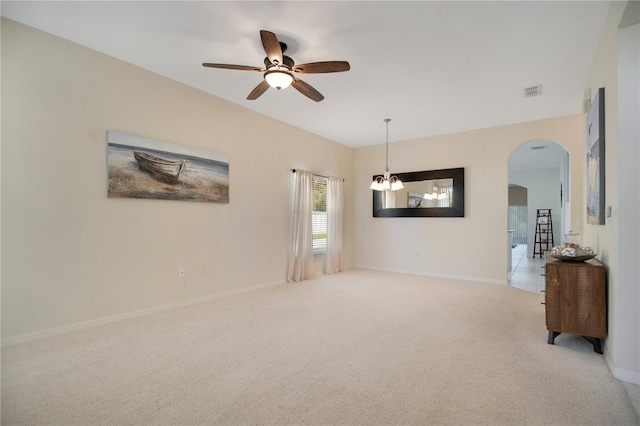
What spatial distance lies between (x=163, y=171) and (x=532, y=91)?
468 cm

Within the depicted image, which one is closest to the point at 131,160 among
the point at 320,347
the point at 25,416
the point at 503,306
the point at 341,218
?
the point at 25,416

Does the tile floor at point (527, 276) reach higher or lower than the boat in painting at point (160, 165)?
lower

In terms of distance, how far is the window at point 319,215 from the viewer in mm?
6047

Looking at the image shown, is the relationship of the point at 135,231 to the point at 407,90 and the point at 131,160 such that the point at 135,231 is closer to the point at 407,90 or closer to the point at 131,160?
the point at 131,160

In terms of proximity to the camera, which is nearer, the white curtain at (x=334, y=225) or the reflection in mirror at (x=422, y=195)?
the reflection in mirror at (x=422, y=195)

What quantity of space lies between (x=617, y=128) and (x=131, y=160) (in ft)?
14.2

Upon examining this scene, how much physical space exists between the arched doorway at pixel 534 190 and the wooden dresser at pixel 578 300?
13.0 ft

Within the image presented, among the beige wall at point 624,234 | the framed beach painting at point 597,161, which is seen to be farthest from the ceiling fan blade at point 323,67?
the framed beach painting at point 597,161

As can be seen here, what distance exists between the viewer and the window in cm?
605

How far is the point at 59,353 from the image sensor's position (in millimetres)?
2521

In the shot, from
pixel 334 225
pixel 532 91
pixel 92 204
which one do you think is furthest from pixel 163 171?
pixel 532 91

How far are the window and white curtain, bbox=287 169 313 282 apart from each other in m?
0.29

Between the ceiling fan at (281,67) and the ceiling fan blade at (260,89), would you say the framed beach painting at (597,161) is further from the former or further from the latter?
the ceiling fan blade at (260,89)

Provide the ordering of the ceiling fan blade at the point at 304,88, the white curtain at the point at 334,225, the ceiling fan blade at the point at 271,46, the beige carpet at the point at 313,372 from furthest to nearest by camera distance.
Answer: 1. the white curtain at the point at 334,225
2. the ceiling fan blade at the point at 304,88
3. the ceiling fan blade at the point at 271,46
4. the beige carpet at the point at 313,372
